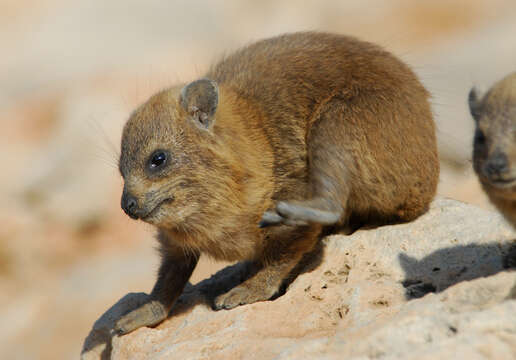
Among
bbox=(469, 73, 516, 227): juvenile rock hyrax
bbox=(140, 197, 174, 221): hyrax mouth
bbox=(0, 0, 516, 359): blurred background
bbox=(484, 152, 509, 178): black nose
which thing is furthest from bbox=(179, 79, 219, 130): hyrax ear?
bbox=(0, 0, 516, 359): blurred background

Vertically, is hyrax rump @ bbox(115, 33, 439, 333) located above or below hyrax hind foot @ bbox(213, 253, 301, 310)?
above

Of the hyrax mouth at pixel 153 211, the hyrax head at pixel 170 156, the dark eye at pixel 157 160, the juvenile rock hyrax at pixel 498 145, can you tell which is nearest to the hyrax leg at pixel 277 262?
the hyrax head at pixel 170 156

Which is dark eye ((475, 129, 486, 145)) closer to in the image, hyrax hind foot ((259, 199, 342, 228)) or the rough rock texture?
the rough rock texture

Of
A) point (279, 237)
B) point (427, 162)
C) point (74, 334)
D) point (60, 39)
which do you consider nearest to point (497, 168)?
point (427, 162)

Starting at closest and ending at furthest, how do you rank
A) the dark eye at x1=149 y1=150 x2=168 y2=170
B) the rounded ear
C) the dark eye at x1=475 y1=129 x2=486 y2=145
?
the dark eye at x1=475 y1=129 x2=486 y2=145
the rounded ear
the dark eye at x1=149 y1=150 x2=168 y2=170

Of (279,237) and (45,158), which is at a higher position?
(279,237)

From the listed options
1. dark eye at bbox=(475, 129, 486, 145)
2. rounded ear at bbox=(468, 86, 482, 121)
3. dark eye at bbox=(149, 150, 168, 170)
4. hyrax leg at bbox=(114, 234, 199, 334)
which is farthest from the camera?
hyrax leg at bbox=(114, 234, 199, 334)

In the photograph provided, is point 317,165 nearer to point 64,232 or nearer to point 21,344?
point 21,344
